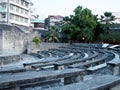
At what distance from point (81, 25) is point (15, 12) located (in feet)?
51.1

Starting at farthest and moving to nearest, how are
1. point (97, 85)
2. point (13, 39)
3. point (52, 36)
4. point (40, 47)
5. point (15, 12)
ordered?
point (15, 12)
point (52, 36)
point (40, 47)
point (13, 39)
point (97, 85)

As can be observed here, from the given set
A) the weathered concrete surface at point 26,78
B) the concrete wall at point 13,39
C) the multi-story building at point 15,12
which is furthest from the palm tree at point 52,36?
the weathered concrete surface at point 26,78

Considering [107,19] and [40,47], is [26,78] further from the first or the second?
[107,19]

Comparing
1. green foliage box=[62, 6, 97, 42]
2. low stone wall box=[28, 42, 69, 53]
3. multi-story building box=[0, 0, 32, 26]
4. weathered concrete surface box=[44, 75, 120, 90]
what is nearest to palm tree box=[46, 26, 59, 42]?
green foliage box=[62, 6, 97, 42]

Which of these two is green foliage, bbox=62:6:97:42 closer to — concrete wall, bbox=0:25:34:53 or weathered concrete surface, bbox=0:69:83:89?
concrete wall, bbox=0:25:34:53

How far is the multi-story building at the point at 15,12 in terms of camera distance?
46984mm

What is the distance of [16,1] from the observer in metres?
50.4

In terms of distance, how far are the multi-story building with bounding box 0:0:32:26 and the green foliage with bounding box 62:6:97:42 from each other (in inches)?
476

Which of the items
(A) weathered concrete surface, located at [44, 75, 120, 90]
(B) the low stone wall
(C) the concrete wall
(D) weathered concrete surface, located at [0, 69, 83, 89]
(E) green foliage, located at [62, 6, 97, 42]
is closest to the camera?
(A) weathered concrete surface, located at [44, 75, 120, 90]

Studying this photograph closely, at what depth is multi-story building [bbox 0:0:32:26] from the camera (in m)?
47.0

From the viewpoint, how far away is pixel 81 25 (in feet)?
141

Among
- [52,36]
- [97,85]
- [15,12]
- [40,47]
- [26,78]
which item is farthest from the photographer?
[15,12]

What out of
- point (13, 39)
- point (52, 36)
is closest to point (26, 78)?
point (13, 39)

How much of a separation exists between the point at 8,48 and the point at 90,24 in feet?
61.9
